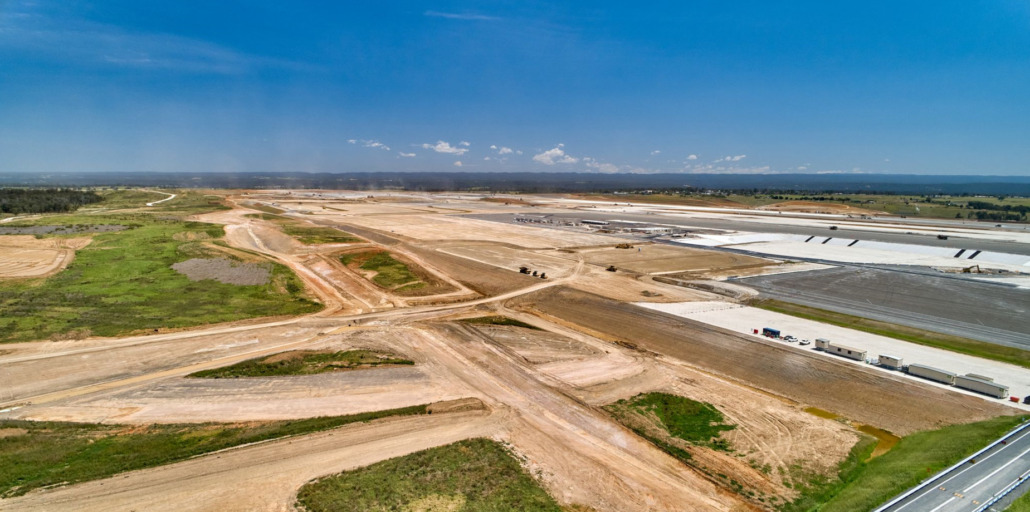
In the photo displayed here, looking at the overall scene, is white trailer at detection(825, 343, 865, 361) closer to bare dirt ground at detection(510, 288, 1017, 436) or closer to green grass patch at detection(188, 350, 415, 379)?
bare dirt ground at detection(510, 288, 1017, 436)

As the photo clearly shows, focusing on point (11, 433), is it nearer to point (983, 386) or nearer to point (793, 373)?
point (793, 373)

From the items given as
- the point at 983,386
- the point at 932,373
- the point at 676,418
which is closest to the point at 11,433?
the point at 676,418

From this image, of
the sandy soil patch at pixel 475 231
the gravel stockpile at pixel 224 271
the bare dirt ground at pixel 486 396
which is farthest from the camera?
the sandy soil patch at pixel 475 231

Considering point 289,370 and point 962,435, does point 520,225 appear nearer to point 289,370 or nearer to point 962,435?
point 289,370

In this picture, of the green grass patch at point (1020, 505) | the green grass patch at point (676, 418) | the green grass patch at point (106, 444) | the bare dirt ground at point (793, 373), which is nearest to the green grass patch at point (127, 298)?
the green grass patch at point (106, 444)

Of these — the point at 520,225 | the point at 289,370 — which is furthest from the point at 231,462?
the point at 520,225

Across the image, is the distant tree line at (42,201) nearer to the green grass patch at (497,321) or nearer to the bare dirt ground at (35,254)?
the bare dirt ground at (35,254)
